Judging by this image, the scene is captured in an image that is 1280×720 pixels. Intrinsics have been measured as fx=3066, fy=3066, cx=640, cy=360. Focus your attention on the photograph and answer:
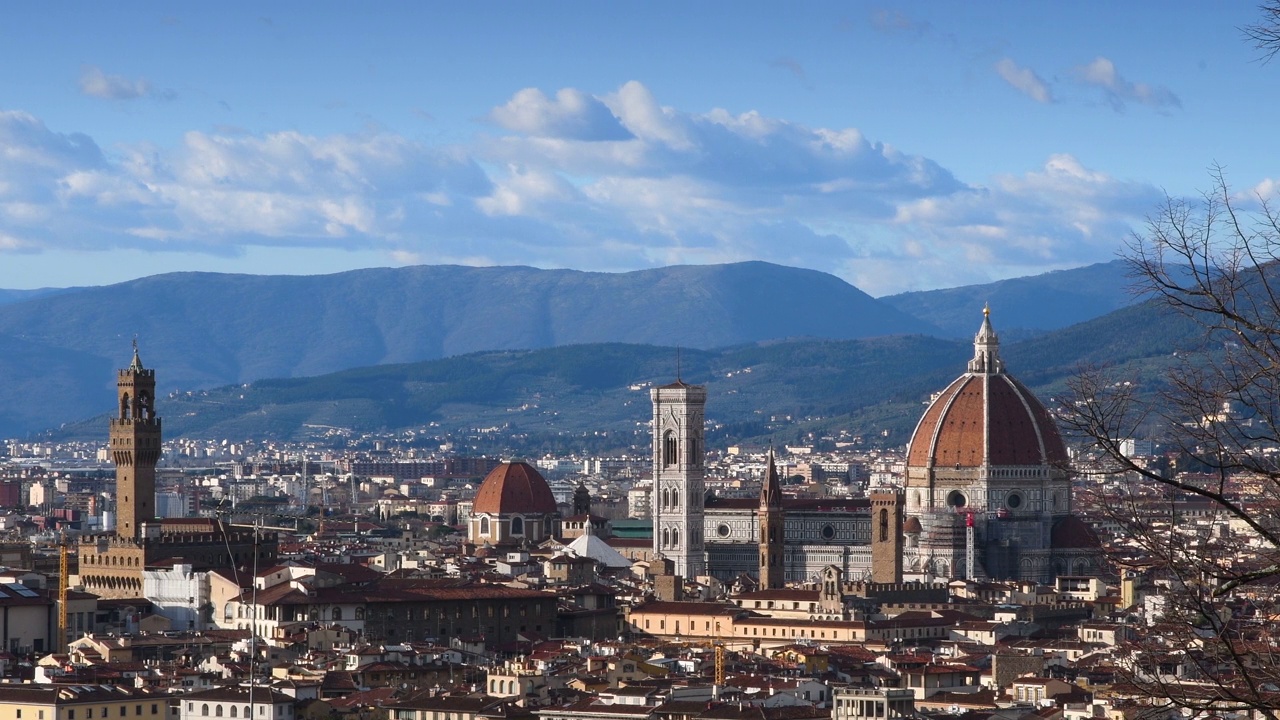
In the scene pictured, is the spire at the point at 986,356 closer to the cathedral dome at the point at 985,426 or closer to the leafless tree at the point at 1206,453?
the cathedral dome at the point at 985,426

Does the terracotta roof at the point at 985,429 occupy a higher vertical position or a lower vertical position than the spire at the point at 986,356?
lower

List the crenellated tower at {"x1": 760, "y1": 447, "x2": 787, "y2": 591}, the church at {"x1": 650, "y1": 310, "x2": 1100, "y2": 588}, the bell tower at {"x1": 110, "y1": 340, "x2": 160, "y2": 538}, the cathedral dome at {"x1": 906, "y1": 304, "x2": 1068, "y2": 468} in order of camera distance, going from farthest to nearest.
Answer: the cathedral dome at {"x1": 906, "y1": 304, "x2": 1068, "y2": 468} < the church at {"x1": 650, "y1": 310, "x2": 1100, "y2": 588} < the crenellated tower at {"x1": 760, "y1": 447, "x2": 787, "y2": 591} < the bell tower at {"x1": 110, "y1": 340, "x2": 160, "y2": 538}

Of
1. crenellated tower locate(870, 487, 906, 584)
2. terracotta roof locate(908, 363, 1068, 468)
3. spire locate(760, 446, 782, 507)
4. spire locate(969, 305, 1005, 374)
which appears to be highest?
spire locate(969, 305, 1005, 374)

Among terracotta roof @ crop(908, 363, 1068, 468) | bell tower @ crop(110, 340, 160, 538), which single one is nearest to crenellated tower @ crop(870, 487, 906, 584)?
Answer: terracotta roof @ crop(908, 363, 1068, 468)

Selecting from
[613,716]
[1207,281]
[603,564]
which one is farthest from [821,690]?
[603,564]

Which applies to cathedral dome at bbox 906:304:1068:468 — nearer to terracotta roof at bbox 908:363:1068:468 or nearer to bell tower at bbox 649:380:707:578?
terracotta roof at bbox 908:363:1068:468

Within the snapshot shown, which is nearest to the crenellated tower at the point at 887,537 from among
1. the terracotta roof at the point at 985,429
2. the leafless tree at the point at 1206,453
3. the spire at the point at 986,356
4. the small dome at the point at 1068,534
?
the small dome at the point at 1068,534

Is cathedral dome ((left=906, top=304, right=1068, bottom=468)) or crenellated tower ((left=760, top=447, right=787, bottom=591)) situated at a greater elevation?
cathedral dome ((left=906, top=304, right=1068, bottom=468))
